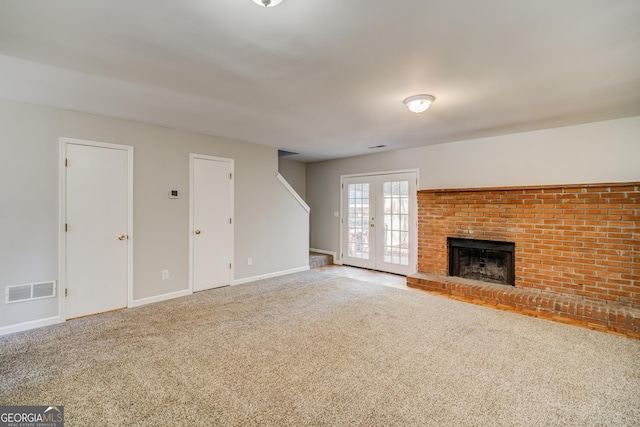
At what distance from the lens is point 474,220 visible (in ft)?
14.8

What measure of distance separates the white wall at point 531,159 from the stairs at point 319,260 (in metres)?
2.03

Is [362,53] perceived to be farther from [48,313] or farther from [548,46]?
[48,313]

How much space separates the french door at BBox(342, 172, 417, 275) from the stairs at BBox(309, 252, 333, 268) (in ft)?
1.15

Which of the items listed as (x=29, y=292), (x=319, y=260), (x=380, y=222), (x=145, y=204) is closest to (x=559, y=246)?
(x=380, y=222)

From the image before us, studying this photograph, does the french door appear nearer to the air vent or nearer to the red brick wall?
the red brick wall

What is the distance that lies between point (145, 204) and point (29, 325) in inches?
67.7

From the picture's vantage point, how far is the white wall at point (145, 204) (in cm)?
299

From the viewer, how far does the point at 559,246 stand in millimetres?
3812

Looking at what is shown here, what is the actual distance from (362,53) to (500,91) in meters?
1.58

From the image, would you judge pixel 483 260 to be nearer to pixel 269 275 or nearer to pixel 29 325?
pixel 269 275

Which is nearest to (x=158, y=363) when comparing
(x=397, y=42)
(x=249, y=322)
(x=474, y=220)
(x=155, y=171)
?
(x=249, y=322)

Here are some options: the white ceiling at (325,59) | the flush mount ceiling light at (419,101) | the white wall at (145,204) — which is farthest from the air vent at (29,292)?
the flush mount ceiling light at (419,101)

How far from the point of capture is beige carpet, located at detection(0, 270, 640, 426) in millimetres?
1800

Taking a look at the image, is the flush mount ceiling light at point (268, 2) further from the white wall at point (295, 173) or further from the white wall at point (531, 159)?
the white wall at point (295, 173)
